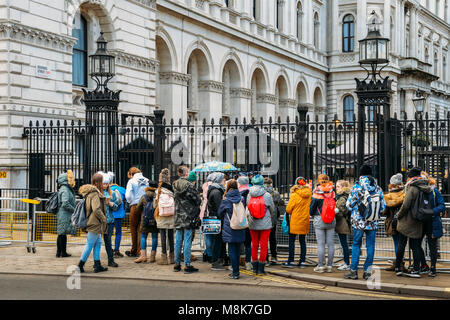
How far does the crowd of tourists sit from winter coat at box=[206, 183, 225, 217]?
2cm

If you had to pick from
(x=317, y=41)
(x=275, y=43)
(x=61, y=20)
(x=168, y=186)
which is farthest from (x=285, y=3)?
(x=168, y=186)

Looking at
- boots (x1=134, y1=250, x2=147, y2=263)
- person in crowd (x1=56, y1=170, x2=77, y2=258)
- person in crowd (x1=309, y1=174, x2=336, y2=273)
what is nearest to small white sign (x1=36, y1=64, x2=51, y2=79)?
person in crowd (x1=56, y1=170, x2=77, y2=258)

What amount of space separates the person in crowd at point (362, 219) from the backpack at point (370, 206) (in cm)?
2

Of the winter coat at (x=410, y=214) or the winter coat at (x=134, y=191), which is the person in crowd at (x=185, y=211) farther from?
the winter coat at (x=410, y=214)

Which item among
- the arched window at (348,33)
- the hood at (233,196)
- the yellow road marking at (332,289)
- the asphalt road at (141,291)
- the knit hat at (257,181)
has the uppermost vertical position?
the arched window at (348,33)

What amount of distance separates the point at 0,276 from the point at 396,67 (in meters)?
48.1

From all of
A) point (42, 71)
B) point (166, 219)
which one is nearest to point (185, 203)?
point (166, 219)

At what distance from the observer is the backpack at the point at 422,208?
33.1 ft

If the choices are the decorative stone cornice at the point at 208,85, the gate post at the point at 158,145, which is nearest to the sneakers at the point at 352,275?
the gate post at the point at 158,145

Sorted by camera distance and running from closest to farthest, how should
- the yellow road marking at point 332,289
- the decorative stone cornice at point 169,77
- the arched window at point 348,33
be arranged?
the yellow road marking at point 332,289
the decorative stone cornice at point 169,77
the arched window at point 348,33

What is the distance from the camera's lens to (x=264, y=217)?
35.1 feet

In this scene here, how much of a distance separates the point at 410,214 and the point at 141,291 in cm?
438

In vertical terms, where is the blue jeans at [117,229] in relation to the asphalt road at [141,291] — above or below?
above

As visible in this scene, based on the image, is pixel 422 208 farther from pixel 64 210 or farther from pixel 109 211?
pixel 64 210
